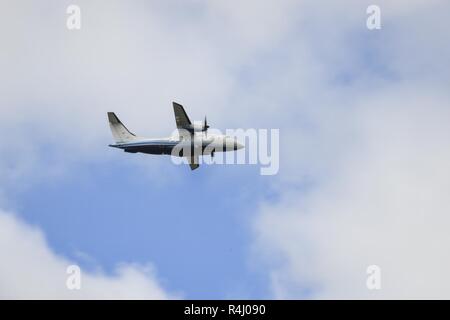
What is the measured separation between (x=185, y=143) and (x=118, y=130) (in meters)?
11.0

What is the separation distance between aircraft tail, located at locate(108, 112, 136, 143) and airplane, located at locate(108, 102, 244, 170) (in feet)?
5.79

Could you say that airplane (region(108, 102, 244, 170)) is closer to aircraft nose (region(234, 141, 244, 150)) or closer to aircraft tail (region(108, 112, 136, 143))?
aircraft nose (region(234, 141, 244, 150))

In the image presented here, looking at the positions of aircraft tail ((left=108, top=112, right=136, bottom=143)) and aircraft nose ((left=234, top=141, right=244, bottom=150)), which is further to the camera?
aircraft tail ((left=108, top=112, right=136, bottom=143))

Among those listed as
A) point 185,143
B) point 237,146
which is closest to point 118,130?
point 185,143

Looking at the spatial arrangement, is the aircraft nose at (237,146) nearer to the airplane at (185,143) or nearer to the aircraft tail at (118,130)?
the airplane at (185,143)

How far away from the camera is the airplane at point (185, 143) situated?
91.9 metres

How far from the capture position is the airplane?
91875 millimetres

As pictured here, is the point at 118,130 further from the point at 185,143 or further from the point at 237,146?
the point at 237,146

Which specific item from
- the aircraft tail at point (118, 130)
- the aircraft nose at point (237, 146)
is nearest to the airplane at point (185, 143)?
the aircraft nose at point (237, 146)

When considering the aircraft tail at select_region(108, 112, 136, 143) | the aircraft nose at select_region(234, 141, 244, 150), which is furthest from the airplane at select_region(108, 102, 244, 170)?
the aircraft tail at select_region(108, 112, 136, 143)

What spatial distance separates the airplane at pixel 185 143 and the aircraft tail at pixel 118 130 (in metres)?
1.77

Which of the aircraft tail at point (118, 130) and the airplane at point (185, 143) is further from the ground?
the aircraft tail at point (118, 130)
